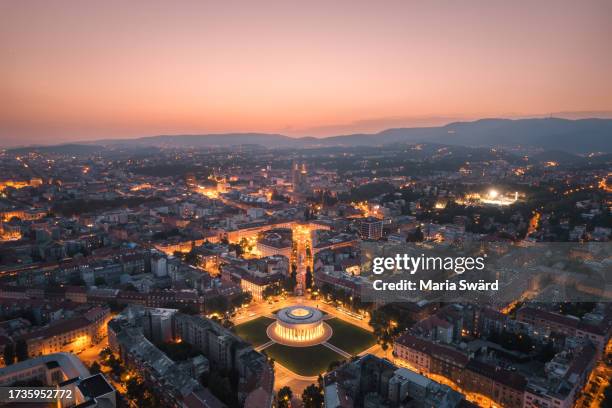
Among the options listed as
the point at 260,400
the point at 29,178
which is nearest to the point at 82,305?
the point at 260,400

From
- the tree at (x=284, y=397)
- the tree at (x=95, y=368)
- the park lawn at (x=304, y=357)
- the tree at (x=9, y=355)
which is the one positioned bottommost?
the park lawn at (x=304, y=357)

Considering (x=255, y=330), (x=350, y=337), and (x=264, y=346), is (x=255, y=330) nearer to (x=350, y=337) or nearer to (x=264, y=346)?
(x=264, y=346)

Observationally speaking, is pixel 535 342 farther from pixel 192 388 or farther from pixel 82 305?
pixel 82 305

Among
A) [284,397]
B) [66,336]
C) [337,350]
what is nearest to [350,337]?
[337,350]

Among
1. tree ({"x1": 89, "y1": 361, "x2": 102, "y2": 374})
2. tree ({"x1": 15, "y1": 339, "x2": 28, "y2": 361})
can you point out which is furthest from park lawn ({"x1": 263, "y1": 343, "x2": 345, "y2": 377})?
tree ({"x1": 15, "y1": 339, "x2": 28, "y2": 361})

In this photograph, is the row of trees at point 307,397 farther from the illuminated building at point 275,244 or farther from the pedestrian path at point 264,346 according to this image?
the illuminated building at point 275,244

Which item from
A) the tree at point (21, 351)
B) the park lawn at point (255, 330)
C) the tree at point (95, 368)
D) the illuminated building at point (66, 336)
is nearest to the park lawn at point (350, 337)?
the park lawn at point (255, 330)
